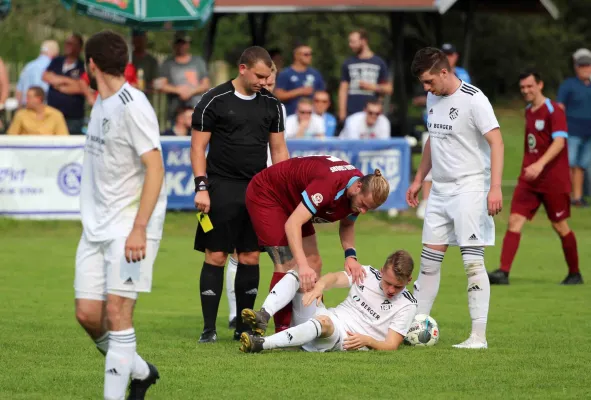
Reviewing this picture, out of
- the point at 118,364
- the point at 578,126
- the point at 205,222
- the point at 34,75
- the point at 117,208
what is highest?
the point at 34,75

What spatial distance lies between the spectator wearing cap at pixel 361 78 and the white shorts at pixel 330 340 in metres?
11.0

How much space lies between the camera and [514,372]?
802 cm

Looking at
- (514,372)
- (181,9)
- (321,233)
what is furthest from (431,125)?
(181,9)

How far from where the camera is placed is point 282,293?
28.3 feet

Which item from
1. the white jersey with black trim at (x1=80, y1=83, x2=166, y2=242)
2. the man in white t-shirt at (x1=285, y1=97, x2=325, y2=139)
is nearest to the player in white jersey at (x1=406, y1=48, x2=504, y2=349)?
the white jersey with black trim at (x1=80, y1=83, x2=166, y2=242)

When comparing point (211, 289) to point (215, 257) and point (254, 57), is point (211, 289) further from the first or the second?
point (254, 57)

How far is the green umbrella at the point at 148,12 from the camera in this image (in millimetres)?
18484

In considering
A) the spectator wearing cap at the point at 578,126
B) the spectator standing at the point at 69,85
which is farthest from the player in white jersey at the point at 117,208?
the spectator wearing cap at the point at 578,126

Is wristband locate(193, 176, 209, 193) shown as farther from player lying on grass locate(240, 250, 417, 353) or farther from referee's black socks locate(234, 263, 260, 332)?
player lying on grass locate(240, 250, 417, 353)

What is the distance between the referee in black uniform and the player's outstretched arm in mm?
1707

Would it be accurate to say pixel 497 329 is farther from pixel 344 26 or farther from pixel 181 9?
pixel 344 26

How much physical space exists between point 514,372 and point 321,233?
987cm

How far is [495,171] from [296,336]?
6.33 feet

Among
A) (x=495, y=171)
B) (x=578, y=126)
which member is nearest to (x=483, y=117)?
(x=495, y=171)
